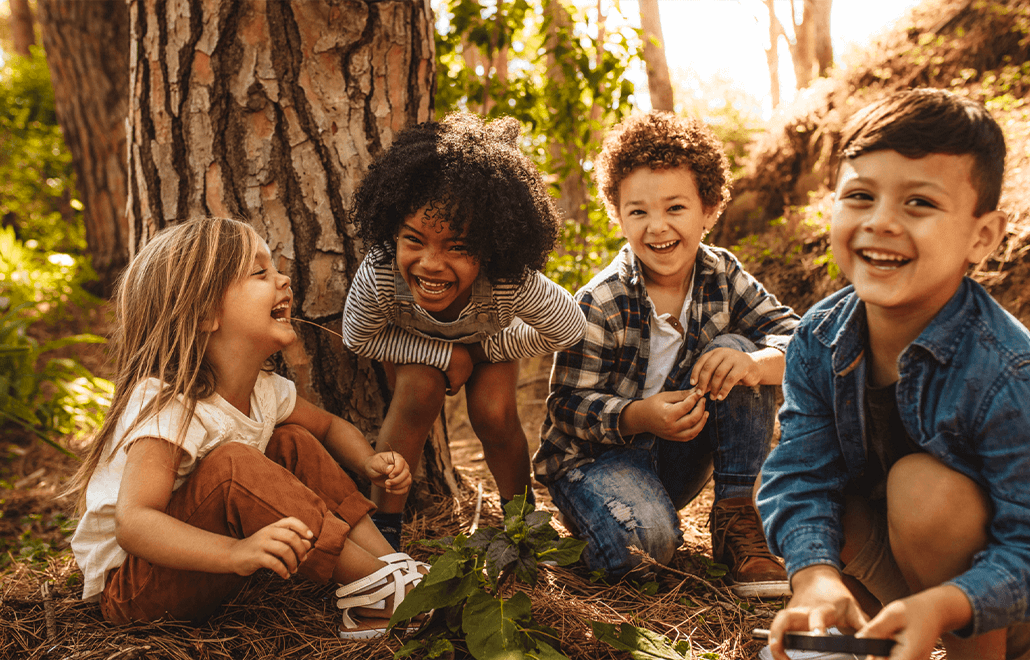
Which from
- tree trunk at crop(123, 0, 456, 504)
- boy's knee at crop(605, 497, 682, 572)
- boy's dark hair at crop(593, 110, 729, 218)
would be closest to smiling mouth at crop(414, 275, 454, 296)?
tree trunk at crop(123, 0, 456, 504)

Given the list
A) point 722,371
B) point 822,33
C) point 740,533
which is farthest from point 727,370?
point 822,33

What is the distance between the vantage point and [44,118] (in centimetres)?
698

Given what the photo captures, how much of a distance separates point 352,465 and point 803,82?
903cm

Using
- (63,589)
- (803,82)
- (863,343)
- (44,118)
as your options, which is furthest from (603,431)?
(803,82)

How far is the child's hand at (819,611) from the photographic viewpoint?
1169mm

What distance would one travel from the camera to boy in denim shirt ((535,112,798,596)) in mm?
2035

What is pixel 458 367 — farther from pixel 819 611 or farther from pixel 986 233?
pixel 986 233

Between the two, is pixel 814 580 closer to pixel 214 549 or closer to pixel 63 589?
pixel 214 549

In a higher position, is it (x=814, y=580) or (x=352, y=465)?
(x=352, y=465)

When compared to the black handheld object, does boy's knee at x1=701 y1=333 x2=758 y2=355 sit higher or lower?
higher

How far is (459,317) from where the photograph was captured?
215 cm

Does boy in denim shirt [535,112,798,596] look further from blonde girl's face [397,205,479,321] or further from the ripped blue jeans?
blonde girl's face [397,205,479,321]

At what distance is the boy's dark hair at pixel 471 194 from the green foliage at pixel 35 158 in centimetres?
631

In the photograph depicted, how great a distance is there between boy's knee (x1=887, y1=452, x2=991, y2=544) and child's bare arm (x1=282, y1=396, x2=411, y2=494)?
1232mm
